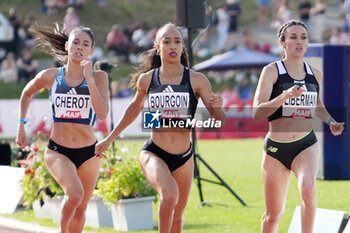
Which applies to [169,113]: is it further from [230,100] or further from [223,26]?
[223,26]

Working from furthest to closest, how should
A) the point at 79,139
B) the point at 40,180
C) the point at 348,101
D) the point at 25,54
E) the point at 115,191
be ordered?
the point at 25,54 → the point at 348,101 → the point at 40,180 → the point at 115,191 → the point at 79,139

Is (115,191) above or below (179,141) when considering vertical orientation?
below

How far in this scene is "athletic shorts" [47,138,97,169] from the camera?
7.39 metres

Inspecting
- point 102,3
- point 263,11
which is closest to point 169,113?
point 263,11

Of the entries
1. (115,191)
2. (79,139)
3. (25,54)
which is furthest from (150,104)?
(25,54)

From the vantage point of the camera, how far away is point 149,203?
370 inches

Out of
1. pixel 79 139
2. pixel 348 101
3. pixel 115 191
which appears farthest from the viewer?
pixel 348 101

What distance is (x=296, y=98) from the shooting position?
6.84m

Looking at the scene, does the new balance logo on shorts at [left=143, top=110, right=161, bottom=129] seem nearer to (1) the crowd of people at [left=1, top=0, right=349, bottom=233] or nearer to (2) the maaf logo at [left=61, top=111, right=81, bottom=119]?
(1) the crowd of people at [left=1, top=0, right=349, bottom=233]

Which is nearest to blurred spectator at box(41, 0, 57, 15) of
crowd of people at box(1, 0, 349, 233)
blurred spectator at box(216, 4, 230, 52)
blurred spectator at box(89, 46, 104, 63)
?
blurred spectator at box(89, 46, 104, 63)

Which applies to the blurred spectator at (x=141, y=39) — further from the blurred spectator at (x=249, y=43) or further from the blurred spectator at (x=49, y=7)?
the blurred spectator at (x=49, y=7)

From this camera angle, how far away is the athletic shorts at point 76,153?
7.39 m

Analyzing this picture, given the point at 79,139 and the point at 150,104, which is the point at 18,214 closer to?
the point at 79,139

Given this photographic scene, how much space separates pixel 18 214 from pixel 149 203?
2490mm
